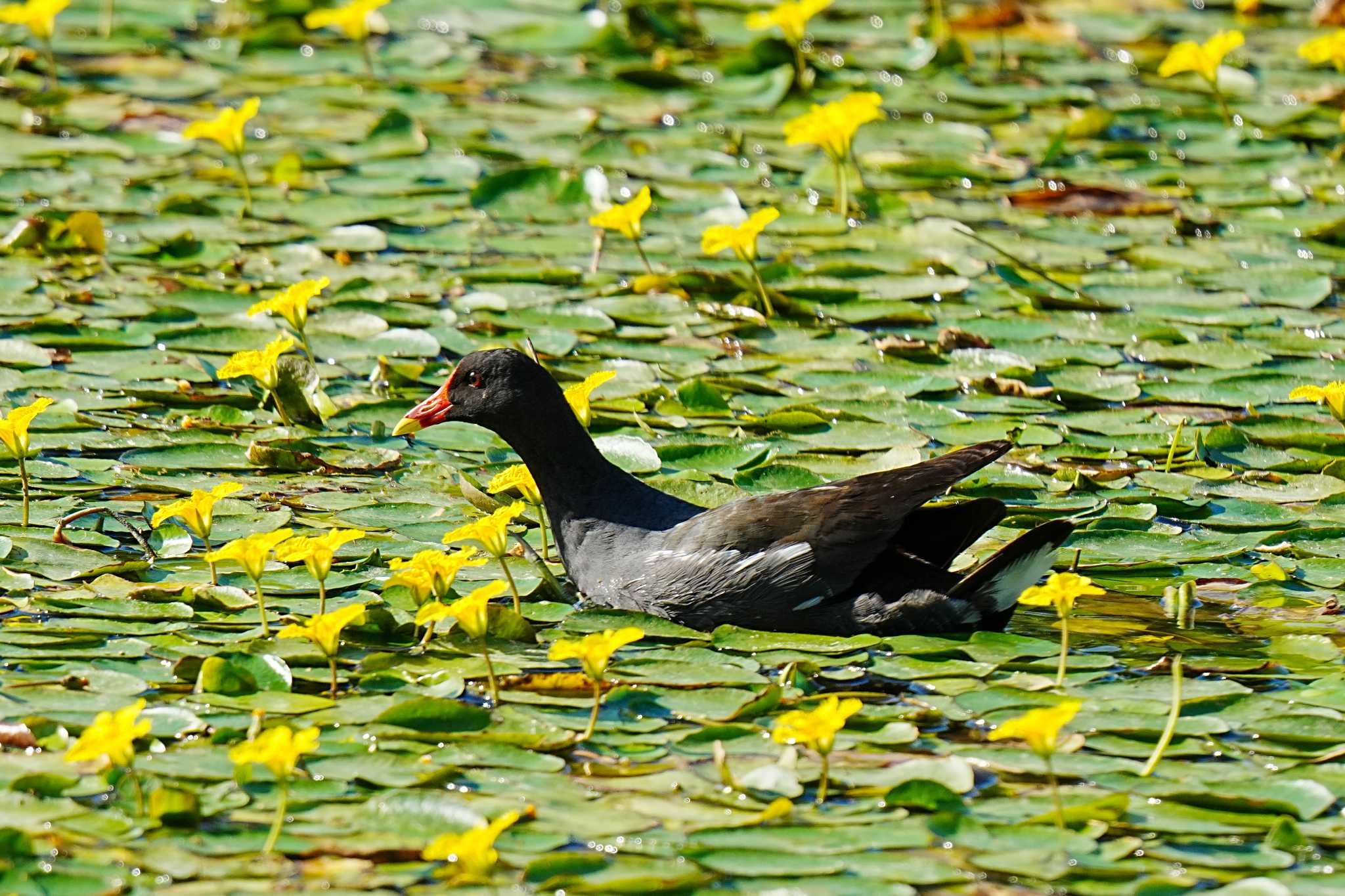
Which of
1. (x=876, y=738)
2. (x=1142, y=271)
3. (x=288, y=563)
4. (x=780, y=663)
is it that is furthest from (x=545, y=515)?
(x=1142, y=271)

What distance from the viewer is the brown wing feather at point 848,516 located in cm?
495

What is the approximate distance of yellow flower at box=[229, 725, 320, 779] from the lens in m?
3.64

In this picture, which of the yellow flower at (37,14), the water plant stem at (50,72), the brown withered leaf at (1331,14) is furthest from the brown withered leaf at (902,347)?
the brown withered leaf at (1331,14)

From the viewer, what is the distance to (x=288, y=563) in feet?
17.5

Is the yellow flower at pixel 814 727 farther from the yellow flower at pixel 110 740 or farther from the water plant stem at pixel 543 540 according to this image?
the water plant stem at pixel 543 540

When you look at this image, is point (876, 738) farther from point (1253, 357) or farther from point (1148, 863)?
point (1253, 357)

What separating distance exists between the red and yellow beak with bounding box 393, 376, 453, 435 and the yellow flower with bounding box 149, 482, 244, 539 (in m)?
0.78

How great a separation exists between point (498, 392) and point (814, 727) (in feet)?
6.47

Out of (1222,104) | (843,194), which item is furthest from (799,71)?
(1222,104)

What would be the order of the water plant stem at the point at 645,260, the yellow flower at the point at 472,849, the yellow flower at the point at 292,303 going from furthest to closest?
the water plant stem at the point at 645,260, the yellow flower at the point at 292,303, the yellow flower at the point at 472,849

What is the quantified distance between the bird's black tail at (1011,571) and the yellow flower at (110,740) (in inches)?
84.9

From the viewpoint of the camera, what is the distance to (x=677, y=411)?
6492 millimetres

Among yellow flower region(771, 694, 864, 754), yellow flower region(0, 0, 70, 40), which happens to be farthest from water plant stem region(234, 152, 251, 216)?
yellow flower region(771, 694, 864, 754)

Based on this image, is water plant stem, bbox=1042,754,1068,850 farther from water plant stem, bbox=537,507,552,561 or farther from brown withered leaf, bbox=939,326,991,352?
brown withered leaf, bbox=939,326,991,352
